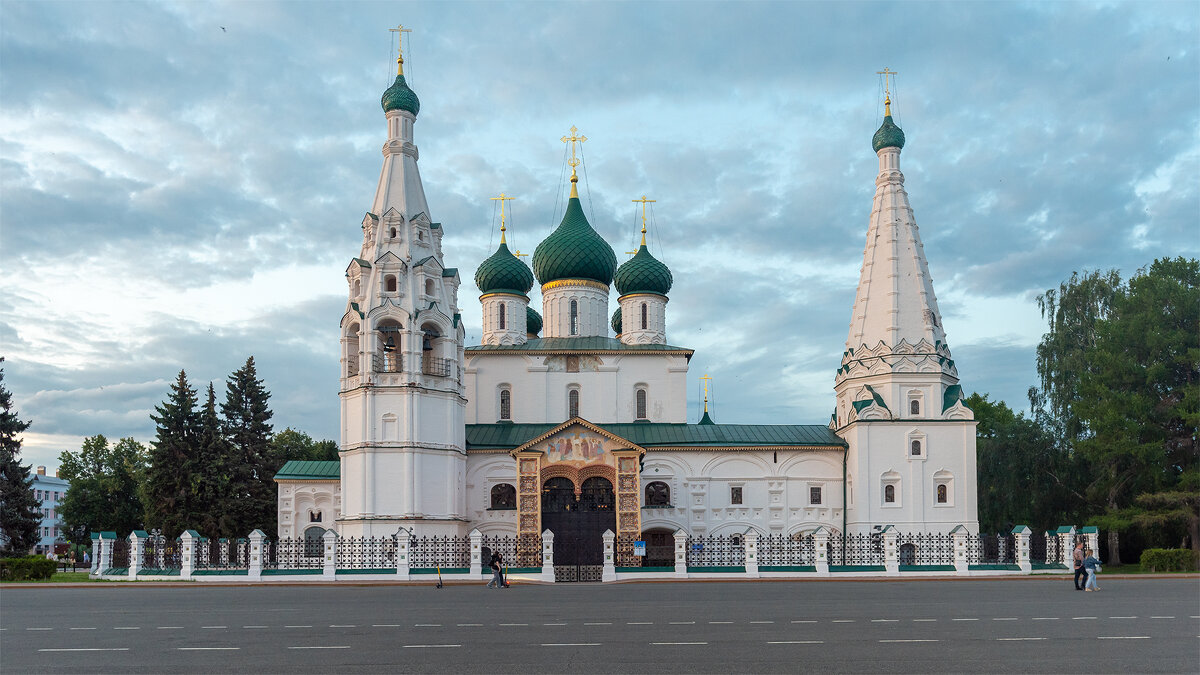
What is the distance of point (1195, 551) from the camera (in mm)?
31922

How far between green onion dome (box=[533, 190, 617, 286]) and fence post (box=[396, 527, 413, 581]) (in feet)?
52.9

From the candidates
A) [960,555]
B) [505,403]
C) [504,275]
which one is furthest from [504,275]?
[960,555]

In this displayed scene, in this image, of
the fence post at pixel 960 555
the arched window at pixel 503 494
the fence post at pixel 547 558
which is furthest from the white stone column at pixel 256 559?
the fence post at pixel 960 555

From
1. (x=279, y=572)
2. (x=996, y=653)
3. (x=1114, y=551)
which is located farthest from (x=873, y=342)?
(x=996, y=653)

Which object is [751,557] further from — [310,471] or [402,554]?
[310,471]

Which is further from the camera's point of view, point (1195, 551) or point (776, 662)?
point (1195, 551)

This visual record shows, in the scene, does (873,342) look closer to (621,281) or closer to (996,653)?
(621,281)

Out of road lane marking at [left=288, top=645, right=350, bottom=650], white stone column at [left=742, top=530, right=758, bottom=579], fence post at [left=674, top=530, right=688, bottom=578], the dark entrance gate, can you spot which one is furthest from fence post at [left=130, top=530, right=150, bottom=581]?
road lane marking at [left=288, top=645, right=350, bottom=650]

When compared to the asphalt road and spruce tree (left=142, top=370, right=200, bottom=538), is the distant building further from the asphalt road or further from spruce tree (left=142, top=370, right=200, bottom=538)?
the asphalt road

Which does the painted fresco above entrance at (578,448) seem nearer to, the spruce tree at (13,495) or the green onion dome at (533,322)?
the green onion dome at (533,322)

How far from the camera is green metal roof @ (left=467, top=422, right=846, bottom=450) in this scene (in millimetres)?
37688

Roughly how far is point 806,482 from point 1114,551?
10655 millimetres

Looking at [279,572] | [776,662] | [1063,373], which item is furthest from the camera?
[1063,373]

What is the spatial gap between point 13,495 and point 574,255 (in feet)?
71.5
